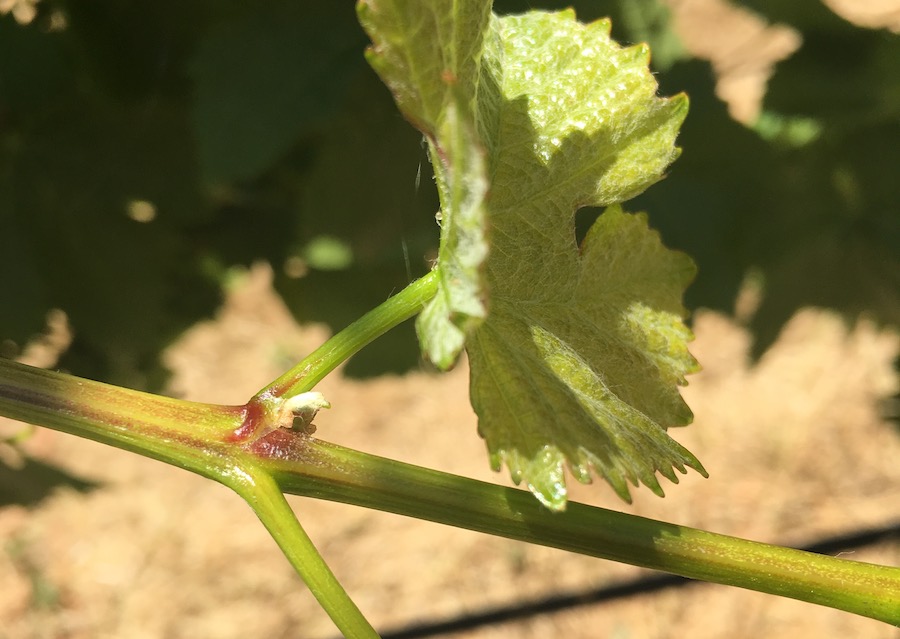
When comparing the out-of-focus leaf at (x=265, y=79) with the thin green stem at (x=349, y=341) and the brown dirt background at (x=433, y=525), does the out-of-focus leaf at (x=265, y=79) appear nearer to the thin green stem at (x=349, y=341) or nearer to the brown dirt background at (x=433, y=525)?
the thin green stem at (x=349, y=341)

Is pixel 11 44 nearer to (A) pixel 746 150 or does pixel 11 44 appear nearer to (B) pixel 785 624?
(A) pixel 746 150

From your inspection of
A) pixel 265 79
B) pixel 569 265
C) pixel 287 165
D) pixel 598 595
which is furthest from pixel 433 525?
pixel 569 265

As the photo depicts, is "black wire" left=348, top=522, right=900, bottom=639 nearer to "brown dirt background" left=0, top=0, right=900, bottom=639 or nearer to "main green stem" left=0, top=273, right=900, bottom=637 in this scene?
"brown dirt background" left=0, top=0, right=900, bottom=639

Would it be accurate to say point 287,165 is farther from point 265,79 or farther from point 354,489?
point 354,489

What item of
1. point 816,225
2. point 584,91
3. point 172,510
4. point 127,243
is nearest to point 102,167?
point 127,243

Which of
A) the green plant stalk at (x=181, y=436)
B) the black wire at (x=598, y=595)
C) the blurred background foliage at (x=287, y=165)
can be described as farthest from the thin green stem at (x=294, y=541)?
the black wire at (x=598, y=595)

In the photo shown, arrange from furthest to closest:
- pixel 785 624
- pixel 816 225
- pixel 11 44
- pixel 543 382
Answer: pixel 785 624, pixel 816 225, pixel 11 44, pixel 543 382
